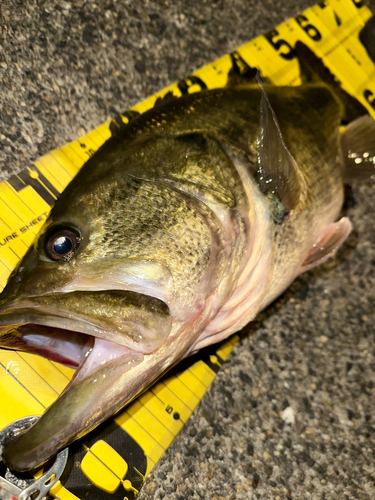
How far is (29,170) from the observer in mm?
1804

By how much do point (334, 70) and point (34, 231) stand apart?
222cm

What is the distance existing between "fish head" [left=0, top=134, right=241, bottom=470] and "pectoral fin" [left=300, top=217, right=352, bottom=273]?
2.53ft

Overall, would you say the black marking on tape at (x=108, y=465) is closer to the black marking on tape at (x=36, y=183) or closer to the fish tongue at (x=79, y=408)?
the fish tongue at (x=79, y=408)

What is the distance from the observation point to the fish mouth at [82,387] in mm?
1062

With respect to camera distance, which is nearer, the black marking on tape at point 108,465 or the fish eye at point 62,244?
the fish eye at point 62,244

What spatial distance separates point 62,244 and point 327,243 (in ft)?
4.45

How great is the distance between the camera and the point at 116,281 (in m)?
1.16

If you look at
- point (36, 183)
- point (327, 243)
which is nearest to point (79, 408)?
point (36, 183)

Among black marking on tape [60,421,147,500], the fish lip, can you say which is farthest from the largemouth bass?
black marking on tape [60,421,147,500]

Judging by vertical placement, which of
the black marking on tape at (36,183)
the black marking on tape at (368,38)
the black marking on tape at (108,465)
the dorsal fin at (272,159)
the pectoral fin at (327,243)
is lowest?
the pectoral fin at (327,243)

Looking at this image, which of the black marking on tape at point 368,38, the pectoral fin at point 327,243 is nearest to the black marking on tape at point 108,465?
the pectoral fin at point 327,243

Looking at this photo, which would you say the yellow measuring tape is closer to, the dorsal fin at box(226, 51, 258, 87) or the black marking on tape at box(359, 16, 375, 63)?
the dorsal fin at box(226, 51, 258, 87)

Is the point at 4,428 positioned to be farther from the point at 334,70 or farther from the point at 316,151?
the point at 334,70

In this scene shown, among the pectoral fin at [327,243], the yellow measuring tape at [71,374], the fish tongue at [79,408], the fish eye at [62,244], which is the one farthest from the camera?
the pectoral fin at [327,243]
